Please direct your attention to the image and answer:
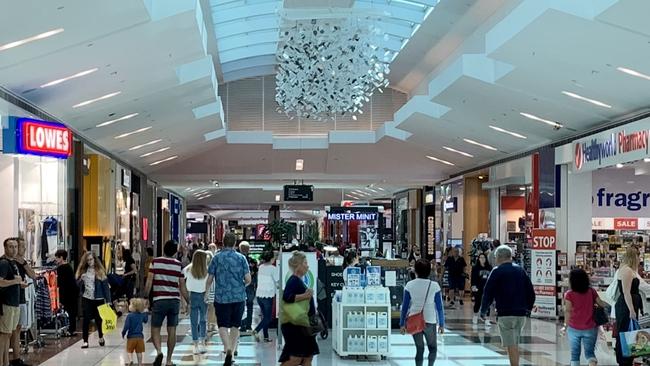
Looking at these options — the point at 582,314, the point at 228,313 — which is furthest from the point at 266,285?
the point at 582,314

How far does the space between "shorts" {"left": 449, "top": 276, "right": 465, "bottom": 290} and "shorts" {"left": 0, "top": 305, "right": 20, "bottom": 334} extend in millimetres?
11840

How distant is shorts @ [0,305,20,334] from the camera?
9.18 m

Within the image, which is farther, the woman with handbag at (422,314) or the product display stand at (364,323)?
the product display stand at (364,323)

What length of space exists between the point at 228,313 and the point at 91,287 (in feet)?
9.63

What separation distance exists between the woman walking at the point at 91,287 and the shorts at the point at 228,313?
270cm

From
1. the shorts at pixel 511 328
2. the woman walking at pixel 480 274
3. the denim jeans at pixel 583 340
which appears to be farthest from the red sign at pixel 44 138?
the woman walking at pixel 480 274

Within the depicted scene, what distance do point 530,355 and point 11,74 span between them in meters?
7.34

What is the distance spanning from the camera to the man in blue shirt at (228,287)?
958 centimetres

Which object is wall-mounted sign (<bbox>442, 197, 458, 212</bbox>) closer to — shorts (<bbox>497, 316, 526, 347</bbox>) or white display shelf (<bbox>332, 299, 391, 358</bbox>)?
white display shelf (<bbox>332, 299, 391, 358</bbox>)

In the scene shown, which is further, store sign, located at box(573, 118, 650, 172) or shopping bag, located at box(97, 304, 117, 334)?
store sign, located at box(573, 118, 650, 172)

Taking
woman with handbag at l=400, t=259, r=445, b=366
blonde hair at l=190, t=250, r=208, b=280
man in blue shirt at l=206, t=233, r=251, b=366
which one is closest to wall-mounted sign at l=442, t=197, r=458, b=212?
blonde hair at l=190, t=250, r=208, b=280

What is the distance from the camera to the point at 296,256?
7.75 m

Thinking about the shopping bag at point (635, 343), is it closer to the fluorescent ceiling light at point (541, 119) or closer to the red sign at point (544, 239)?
the fluorescent ceiling light at point (541, 119)

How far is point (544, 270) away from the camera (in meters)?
16.2
